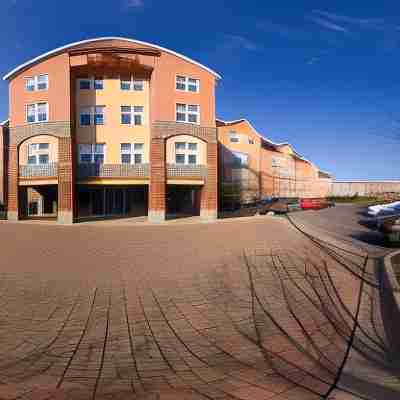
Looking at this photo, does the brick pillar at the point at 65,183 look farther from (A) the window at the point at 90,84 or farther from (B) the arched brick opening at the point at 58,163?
(A) the window at the point at 90,84

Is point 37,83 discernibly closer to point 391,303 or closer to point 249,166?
point 249,166

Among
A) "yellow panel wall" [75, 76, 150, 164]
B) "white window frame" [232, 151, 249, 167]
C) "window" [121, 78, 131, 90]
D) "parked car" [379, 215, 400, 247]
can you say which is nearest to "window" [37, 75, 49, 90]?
"yellow panel wall" [75, 76, 150, 164]

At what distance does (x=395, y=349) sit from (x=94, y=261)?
860 cm

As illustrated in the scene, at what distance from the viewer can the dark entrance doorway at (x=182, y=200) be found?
101ft

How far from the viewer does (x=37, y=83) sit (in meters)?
25.8

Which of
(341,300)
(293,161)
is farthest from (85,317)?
(293,161)

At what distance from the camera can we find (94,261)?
34.3ft

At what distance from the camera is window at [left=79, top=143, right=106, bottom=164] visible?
26484 millimetres

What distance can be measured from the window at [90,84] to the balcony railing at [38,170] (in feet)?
23.7

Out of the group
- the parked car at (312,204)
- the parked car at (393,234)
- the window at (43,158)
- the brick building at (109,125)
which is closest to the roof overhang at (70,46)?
the brick building at (109,125)

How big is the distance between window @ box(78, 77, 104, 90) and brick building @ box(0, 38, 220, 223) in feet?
0.27

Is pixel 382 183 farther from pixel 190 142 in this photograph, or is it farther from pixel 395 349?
pixel 395 349

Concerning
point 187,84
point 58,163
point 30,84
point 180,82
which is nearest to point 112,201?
point 58,163

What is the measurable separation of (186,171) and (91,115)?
30.8ft
